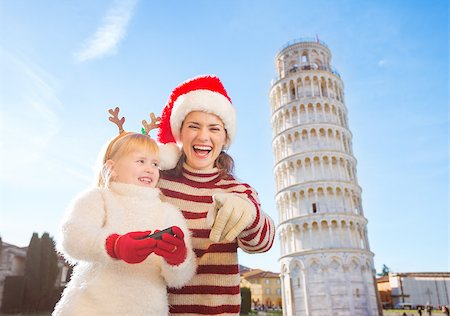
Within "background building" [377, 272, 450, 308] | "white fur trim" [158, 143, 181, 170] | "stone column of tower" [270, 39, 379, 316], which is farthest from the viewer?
"background building" [377, 272, 450, 308]

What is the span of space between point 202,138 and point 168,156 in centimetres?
31

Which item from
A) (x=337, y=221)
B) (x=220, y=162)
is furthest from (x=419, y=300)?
(x=220, y=162)

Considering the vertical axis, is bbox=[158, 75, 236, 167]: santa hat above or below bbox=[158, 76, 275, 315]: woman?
above

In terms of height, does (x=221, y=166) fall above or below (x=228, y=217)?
above

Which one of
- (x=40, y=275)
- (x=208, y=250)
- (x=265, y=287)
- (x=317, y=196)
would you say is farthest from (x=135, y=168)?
(x=265, y=287)

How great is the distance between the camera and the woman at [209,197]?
223 centimetres

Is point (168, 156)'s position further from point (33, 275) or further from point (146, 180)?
point (33, 275)

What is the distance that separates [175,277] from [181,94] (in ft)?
5.76

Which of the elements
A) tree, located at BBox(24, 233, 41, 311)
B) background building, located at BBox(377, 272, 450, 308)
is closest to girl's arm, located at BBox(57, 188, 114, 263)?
tree, located at BBox(24, 233, 41, 311)

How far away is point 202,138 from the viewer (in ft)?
9.75

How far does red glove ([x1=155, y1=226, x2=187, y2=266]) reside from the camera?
1.97 metres

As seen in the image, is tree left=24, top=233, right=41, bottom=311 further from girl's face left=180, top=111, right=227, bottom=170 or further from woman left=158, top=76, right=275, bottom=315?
girl's face left=180, top=111, right=227, bottom=170

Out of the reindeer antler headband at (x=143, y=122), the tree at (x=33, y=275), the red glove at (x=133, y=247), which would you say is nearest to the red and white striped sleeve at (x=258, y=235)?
the red glove at (x=133, y=247)

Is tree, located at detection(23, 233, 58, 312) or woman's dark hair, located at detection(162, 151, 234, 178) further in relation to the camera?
tree, located at detection(23, 233, 58, 312)
